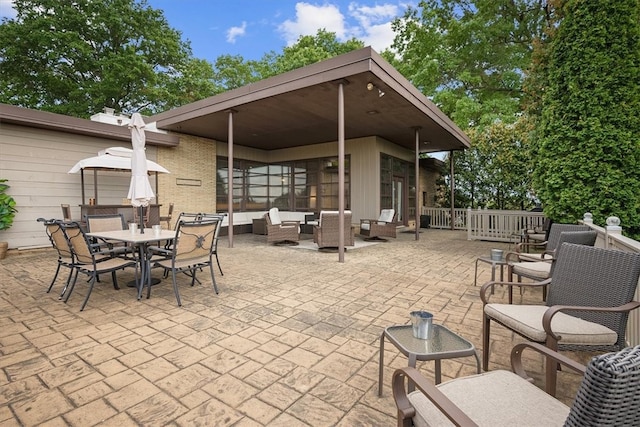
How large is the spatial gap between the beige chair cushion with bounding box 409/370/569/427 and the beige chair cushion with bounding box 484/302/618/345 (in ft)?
2.11

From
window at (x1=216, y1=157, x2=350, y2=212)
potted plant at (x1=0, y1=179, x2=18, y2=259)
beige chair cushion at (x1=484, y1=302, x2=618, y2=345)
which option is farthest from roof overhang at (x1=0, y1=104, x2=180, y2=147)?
beige chair cushion at (x1=484, y1=302, x2=618, y2=345)

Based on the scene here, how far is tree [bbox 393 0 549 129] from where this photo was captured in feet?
42.4

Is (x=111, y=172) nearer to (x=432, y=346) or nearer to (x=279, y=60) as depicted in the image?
(x=432, y=346)

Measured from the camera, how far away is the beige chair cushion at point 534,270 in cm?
313

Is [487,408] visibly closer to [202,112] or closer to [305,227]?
[202,112]

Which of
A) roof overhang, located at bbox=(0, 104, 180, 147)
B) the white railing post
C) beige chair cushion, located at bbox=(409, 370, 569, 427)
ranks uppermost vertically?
roof overhang, located at bbox=(0, 104, 180, 147)

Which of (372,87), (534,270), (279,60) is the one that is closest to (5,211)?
(372,87)

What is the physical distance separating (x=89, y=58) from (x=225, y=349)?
1750 centimetres

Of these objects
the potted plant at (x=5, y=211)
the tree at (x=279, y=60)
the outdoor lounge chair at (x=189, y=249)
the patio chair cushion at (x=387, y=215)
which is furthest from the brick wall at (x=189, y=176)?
the tree at (x=279, y=60)

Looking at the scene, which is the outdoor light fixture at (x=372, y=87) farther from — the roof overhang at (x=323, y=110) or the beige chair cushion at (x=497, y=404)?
the beige chair cushion at (x=497, y=404)

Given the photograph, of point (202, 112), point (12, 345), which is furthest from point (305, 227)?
point (12, 345)

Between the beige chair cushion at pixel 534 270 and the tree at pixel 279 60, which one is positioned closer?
the beige chair cushion at pixel 534 270

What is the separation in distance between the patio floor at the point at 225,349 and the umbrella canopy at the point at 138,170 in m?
1.27

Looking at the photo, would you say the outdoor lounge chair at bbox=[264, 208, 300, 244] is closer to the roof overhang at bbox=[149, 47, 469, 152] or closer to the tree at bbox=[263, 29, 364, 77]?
the roof overhang at bbox=[149, 47, 469, 152]
